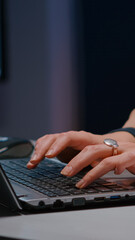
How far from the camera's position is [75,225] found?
1.36ft

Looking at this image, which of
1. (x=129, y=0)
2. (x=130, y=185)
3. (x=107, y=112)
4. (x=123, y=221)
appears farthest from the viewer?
(x=107, y=112)

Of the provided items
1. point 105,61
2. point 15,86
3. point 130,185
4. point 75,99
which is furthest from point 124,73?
point 130,185

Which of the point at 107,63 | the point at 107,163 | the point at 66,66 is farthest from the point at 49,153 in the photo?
the point at 66,66

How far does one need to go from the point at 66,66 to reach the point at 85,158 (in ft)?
7.84

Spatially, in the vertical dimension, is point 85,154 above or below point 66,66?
above

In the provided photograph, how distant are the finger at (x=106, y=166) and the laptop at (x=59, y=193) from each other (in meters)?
0.01

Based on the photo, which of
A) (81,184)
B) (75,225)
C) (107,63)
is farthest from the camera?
(107,63)

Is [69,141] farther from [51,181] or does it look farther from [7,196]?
[7,196]

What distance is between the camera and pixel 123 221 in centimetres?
43

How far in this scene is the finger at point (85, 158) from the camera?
1.90ft

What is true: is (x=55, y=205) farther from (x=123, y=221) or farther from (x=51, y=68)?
(x=51, y=68)

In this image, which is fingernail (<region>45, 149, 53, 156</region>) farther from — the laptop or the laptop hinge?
the laptop hinge

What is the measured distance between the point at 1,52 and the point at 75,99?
78 cm

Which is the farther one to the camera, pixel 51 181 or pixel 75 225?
pixel 51 181
